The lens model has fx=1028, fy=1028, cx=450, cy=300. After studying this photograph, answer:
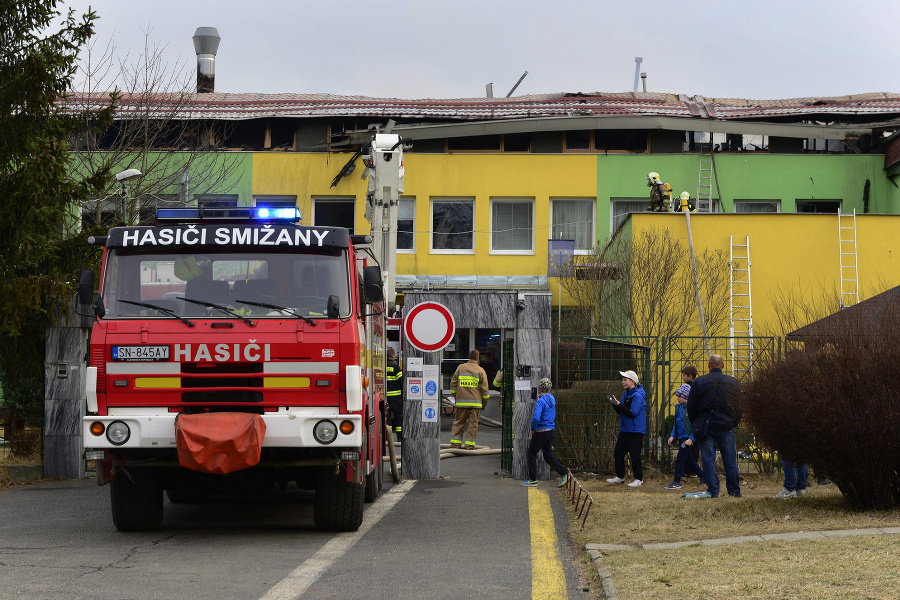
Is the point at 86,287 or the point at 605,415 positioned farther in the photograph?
the point at 605,415

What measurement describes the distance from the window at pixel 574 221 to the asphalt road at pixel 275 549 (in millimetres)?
17935

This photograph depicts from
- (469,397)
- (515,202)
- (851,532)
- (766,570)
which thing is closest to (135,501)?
(766,570)

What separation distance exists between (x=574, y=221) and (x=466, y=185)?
339 cm

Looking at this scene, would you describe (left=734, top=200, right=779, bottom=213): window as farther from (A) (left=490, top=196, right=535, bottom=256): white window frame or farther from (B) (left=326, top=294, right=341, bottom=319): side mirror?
(B) (left=326, top=294, right=341, bottom=319): side mirror

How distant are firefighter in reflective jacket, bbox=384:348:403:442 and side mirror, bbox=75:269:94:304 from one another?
10669 millimetres

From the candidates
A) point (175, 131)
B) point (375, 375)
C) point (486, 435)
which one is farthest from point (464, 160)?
point (375, 375)

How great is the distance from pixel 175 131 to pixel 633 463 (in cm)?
1853

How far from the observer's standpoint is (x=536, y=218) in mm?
30516

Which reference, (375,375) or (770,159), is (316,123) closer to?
(770,159)

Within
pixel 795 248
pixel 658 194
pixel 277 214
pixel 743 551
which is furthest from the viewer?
pixel 658 194

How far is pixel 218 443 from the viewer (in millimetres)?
8562

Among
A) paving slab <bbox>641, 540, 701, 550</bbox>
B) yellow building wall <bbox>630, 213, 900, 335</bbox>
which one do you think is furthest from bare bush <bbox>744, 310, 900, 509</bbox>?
yellow building wall <bbox>630, 213, 900, 335</bbox>

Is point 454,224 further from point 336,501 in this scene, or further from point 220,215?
point 336,501

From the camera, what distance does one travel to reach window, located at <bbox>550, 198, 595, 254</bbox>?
3039 cm
